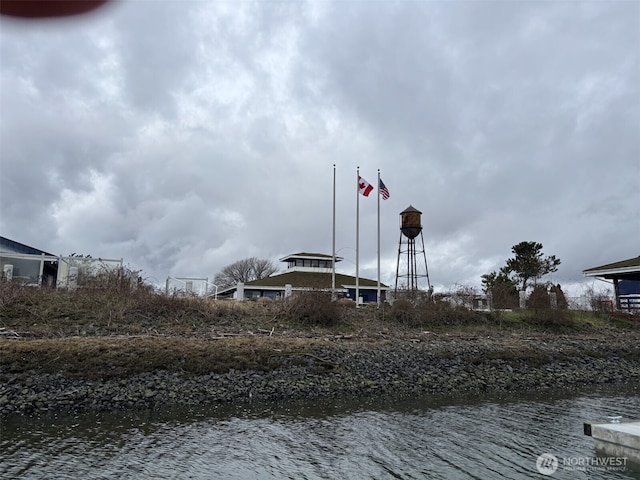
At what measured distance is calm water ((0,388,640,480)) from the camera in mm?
8258

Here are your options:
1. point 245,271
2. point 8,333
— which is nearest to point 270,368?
point 8,333

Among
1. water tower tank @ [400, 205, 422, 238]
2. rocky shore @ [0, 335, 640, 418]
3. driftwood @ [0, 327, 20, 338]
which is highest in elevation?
water tower tank @ [400, 205, 422, 238]

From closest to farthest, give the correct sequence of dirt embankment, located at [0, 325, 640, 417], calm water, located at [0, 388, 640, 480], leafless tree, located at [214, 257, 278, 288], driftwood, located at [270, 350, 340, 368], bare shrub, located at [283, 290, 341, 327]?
calm water, located at [0, 388, 640, 480] < dirt embankment, located at [0, 325, 640, 417] < driftwood, located at [270, 350, 340, 368] < bare shrub, located at [283, 290, 341, 327] < leafless tree, located at [214, 257, 278, 288]

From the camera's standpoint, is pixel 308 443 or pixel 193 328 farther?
pixel 193 328

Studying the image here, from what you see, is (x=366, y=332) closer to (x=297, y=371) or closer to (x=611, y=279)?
(x=297, y=371)

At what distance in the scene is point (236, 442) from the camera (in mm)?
9992

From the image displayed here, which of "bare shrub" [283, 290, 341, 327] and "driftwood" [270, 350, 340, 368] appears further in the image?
"bare shrub" [283, 290, 341, 327]

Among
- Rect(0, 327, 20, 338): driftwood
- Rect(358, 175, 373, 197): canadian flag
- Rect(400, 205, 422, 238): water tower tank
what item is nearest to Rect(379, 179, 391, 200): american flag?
Rect(358, 175, 373, 197): canadian flag

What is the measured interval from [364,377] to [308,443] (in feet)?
21.9

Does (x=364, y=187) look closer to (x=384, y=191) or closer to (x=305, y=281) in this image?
(x=384, y=191)

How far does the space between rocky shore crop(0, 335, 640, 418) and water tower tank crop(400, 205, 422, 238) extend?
1393 cm

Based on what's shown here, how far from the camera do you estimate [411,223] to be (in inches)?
1454

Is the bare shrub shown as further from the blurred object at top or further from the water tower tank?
the blurred object at top

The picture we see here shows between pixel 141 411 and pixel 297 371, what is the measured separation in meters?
5.25
